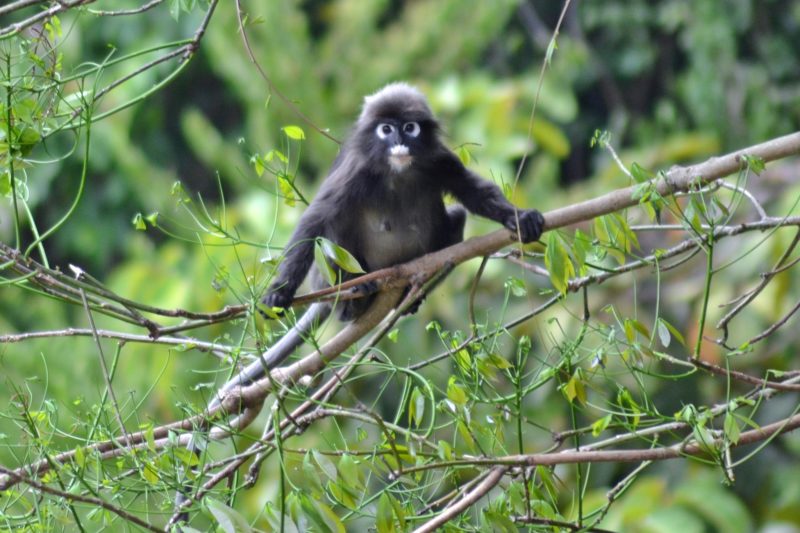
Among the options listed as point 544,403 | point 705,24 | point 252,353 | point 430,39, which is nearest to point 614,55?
point 705,24

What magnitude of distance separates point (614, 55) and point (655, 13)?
464mm

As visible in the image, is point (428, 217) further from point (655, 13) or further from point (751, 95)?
point (655, 13)

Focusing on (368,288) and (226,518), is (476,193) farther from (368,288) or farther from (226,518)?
(226,518)

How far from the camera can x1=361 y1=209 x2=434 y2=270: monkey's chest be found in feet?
11.4

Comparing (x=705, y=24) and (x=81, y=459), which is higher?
(x=705, y=24)

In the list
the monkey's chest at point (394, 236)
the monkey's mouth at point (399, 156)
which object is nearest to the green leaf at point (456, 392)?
the monkey's mouth at point (399, 156)

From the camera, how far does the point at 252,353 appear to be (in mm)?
2311

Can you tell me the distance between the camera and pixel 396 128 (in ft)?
10.9

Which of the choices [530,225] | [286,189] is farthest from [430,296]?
[286,189]

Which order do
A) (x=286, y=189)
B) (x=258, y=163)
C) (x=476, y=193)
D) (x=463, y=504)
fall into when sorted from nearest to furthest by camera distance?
(x=463, y=504) < (x=258, y=163) < (x=286, y=189) < (x=476, y=193)

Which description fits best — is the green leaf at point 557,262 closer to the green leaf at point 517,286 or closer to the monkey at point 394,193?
the green leaf at point 517,286

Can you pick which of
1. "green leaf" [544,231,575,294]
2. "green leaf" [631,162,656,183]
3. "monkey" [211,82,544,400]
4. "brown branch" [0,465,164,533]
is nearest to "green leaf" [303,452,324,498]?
"brown branch" [0,465,164,533]

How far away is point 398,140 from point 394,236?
32cm

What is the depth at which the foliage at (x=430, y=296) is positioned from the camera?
1898mm
